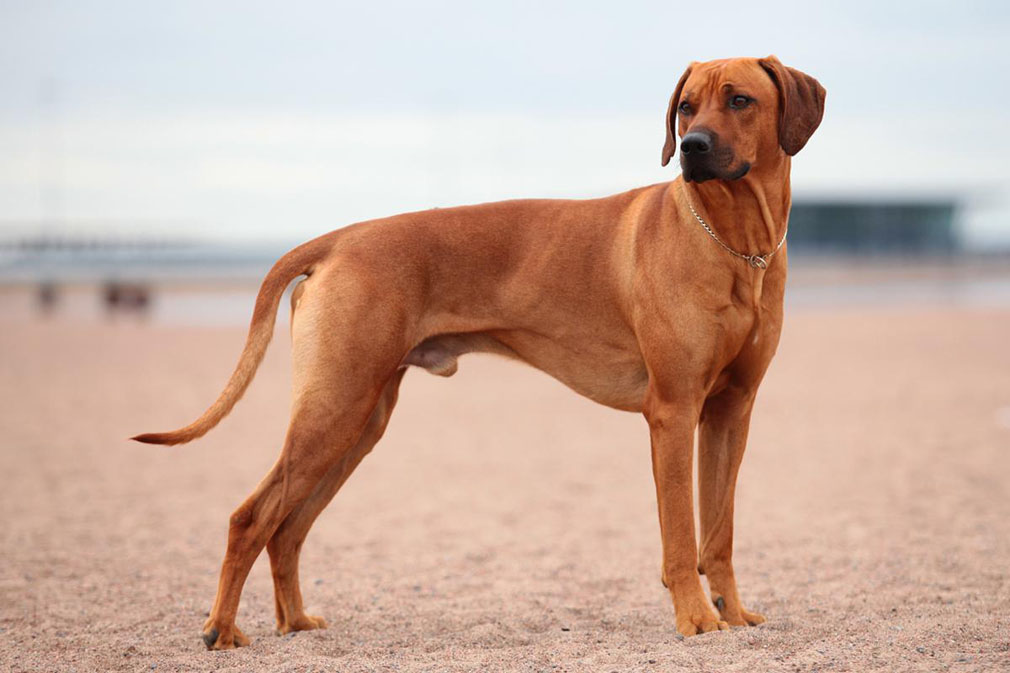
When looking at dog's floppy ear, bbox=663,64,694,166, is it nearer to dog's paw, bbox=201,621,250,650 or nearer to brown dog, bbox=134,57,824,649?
brown dog, bbox=134,57,824,649

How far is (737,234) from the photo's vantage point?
4816 millimetres

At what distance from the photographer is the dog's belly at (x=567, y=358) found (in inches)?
200

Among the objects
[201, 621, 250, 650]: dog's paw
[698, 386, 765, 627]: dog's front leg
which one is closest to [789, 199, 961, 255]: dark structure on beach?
[698, 386, 765, 627]: dog's front leg

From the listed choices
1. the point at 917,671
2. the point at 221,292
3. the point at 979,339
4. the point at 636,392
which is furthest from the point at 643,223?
the point at 221,292

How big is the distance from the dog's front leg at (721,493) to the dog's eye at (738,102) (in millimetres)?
1338

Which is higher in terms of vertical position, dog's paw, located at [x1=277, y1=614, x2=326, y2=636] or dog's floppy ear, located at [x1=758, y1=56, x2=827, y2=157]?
dog's floppy ear, located at [x1=758, y1=56, x2=827, y2=157]

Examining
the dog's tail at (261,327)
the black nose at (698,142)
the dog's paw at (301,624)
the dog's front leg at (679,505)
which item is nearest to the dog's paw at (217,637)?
the dog's paw at (301,624)

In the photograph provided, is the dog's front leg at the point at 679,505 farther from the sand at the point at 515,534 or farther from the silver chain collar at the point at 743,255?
the silver chain collar at the point at 743,255

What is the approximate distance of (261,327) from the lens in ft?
16.7

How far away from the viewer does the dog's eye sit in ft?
15.1

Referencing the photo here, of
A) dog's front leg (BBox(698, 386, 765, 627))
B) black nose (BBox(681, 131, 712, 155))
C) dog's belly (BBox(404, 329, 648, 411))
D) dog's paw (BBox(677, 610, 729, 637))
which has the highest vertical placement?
black nose (BBox(681, 131, 712, 155))

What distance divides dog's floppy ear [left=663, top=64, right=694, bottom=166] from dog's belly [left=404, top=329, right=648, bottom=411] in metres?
0.85

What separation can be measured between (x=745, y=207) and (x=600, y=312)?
79 cm

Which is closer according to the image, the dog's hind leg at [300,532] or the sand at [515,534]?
the sand at [515,534]
